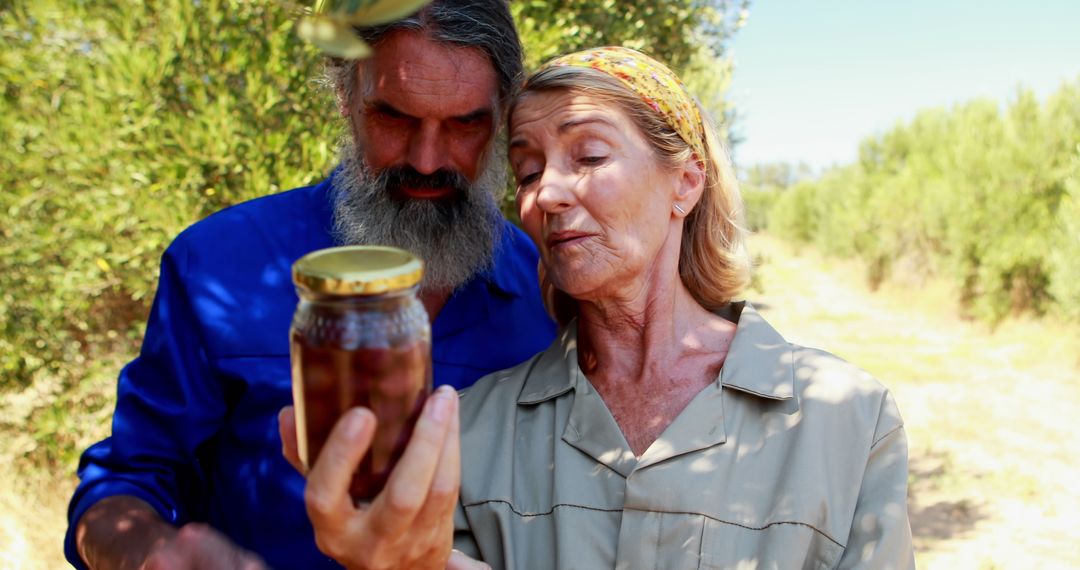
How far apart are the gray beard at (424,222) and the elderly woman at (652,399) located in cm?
34

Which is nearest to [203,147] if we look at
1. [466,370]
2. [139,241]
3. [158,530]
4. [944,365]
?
[139,241]

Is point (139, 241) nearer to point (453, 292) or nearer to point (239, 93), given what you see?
point (239, 93)

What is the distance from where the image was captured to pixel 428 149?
2.31m

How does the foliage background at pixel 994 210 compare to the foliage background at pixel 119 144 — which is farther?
the foliage background at pixel 994 210

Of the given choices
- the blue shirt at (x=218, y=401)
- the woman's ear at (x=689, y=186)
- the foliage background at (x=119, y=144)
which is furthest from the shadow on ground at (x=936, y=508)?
the blue shirt at (x=218, y=401)

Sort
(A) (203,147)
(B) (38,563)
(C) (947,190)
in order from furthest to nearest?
1. (C) (947,190)
2. (B) (38,563)
3. (A) (203,147)

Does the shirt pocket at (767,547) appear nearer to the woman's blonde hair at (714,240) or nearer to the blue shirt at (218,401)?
the woman's blonde hair at (714,240)

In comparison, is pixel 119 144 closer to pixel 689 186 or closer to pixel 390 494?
pixel 689 186

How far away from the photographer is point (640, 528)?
1.88 metres

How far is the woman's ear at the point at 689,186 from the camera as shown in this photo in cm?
225

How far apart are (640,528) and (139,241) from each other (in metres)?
3.73

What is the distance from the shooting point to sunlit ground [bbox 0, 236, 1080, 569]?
17.5ft

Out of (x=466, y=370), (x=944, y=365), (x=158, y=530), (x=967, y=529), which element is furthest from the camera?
(x=944, y=365)

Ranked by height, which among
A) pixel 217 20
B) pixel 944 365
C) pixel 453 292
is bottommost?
pixel 944 365
